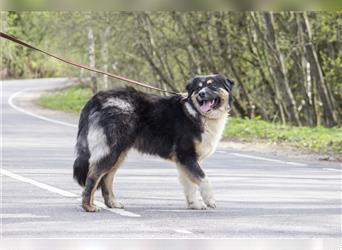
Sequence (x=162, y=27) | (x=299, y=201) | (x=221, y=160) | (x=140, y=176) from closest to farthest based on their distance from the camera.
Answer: (x=299, y=201) < (x=140, y=176) < (x=221, y=160) < (x=162, y=27)

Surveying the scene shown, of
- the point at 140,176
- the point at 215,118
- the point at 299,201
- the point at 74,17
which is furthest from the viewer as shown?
the point at 74,17

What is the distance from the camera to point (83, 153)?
8.41 metres

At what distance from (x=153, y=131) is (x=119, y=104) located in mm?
415

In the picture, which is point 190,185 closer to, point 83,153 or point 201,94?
point 201,94

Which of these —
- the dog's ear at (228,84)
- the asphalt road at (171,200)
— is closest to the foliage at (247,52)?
the asphalt road at (171,200)

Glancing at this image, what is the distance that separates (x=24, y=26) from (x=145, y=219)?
53.0m

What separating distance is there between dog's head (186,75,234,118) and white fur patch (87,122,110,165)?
0.95 meters

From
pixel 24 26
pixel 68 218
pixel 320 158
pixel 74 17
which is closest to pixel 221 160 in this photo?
pixel 320 158

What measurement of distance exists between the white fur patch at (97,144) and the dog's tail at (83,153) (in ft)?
0.20

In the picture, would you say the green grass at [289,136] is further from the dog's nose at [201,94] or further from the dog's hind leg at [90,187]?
the dog's hind leg at [90,187]

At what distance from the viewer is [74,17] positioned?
117ft

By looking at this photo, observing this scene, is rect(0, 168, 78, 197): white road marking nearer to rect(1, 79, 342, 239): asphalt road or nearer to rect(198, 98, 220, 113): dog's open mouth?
rect(1, 79, 342, 239): asphalt road

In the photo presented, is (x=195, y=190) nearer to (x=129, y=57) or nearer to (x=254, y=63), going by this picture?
(x=254, y=63)

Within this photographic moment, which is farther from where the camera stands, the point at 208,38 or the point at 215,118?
the point at 208,38
